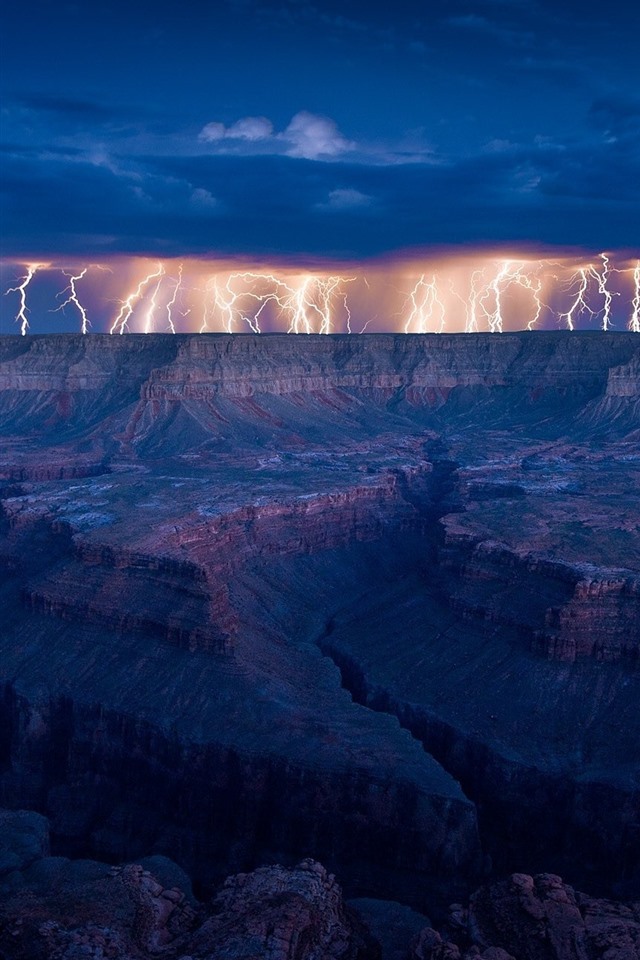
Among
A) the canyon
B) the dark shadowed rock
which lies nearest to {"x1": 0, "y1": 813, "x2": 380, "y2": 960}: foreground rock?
the dark shadowed rock

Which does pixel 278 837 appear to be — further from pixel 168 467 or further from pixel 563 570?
pixel 168 467

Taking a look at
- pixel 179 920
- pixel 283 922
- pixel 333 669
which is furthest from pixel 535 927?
pixel 333 669

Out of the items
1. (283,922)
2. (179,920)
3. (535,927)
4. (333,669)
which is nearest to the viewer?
(283,922)

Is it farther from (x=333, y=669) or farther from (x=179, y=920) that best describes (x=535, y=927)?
(x=333, y=669)

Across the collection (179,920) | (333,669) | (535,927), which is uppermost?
(535,927)

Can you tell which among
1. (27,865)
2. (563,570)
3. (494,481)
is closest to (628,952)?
(27,865)

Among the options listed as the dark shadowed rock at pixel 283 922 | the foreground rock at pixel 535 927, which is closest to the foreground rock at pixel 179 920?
the dark shadowed rock at pixel 283 922
